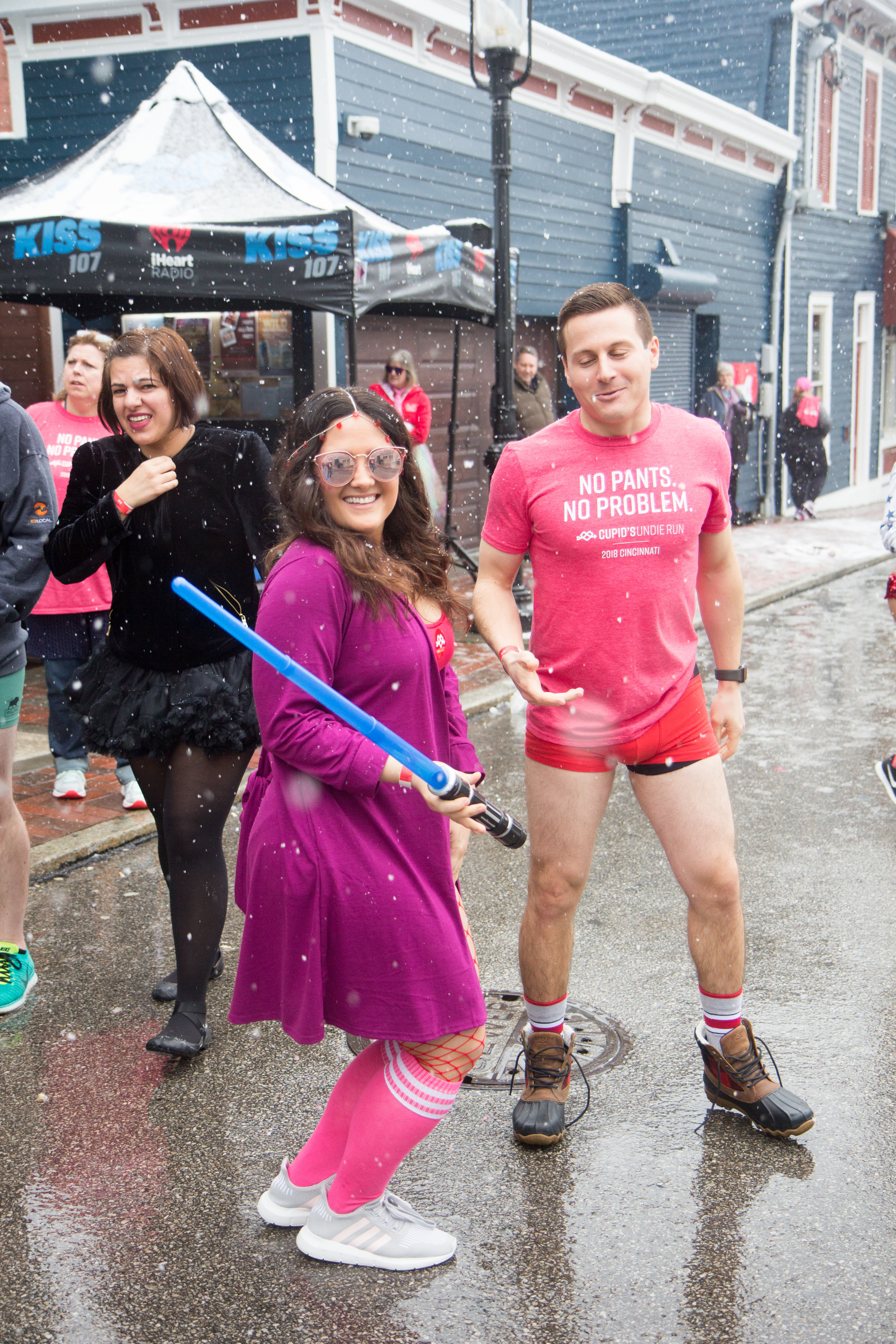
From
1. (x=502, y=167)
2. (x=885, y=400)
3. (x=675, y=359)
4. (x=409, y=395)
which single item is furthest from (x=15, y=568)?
(x=885, y=400)

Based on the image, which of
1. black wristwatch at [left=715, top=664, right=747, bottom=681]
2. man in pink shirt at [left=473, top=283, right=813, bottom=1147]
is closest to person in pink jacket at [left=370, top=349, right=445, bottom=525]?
black wristwatch at [left=715, top=664, right=747, bottom=681]

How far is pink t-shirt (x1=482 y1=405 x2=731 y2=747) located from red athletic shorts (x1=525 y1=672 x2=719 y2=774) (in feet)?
0.07

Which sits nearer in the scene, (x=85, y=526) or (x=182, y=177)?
(x=85, y=526)

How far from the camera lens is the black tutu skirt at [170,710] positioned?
11.5 ft

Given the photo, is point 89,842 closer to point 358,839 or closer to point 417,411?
point 358,839

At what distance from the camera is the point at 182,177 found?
8547mm

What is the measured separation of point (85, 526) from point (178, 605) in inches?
12.7

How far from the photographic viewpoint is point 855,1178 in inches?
118

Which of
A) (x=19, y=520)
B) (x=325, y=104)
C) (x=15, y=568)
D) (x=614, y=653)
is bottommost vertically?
(x=614, y=653)

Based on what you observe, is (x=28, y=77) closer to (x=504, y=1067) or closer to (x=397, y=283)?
(x=397, y=283)

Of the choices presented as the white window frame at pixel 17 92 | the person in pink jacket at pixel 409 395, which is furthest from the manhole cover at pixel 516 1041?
the white window frame at pixel 17 92

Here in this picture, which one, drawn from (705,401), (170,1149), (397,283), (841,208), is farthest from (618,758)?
(841,208)

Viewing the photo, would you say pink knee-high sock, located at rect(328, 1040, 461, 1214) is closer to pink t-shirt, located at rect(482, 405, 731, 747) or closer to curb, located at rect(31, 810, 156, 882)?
pink t-shirt, located at rect(482, 405, 731, 747)

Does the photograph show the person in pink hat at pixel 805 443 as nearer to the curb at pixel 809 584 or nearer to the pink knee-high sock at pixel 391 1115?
the curb at pixel 809 584
